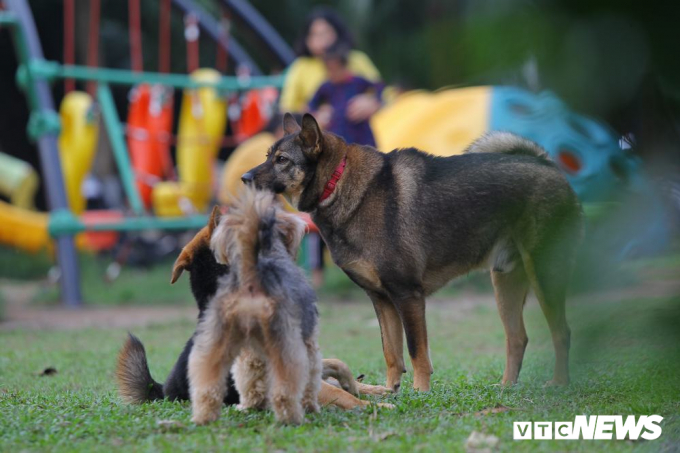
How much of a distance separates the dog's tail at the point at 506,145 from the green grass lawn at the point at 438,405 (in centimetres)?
141

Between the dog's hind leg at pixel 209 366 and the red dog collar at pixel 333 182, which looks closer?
the dog's hind leg at pixel 209 366

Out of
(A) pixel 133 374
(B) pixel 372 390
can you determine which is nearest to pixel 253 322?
(A) pixel 133 374

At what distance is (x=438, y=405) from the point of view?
4.23 m

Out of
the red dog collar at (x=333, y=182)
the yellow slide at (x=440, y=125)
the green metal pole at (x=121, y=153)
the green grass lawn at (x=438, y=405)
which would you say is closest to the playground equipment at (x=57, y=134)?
the green metal pole at (x=121, y=153)

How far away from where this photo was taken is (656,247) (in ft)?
4.90

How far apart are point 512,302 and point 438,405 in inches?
53.0

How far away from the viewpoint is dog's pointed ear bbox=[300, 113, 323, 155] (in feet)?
16.2

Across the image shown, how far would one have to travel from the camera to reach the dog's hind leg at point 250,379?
3938mm

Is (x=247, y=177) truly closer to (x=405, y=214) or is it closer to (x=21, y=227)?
(x=405, y=214)

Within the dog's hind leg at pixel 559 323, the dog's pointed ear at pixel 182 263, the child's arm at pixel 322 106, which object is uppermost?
the child's arm at pixel 322 106

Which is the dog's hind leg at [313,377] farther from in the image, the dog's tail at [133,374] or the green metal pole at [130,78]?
the green metal pole at [130,78]

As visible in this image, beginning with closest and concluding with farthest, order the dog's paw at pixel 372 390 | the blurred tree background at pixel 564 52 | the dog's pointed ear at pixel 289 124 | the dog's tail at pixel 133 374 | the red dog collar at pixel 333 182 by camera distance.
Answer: the blurred tree background at pixel 564 52, the dog's tail at pixel 133 374, the dog's paw at pixel 372 390, the red dog collar at pixel 333 182, the dog's pointed ear at pixel 289 124

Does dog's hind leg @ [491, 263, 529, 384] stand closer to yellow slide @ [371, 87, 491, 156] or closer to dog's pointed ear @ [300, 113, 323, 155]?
dog's pointed ear @ [300, 113, 323, 155]

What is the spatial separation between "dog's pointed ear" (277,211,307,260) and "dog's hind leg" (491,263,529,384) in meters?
1.63
